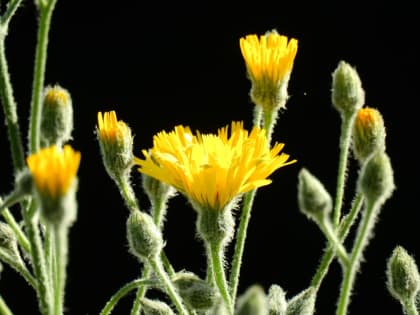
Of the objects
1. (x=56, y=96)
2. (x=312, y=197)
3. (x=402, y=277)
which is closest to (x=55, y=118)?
(x=56, y=96)

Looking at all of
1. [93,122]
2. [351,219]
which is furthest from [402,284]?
[93,122]

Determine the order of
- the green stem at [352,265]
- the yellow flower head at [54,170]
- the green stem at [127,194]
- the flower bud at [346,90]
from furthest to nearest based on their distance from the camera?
the flower bud at [346,90], the green stem at [127,194], the green stem at [352,265], the yellow flower head at [54,170]

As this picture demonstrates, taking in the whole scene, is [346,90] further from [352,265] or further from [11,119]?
[11,119]

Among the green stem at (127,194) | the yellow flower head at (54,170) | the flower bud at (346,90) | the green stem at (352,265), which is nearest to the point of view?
the yellow flower head at (54,170)

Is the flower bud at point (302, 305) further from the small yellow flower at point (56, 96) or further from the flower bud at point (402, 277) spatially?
the small yellow flower at point (56, 96)

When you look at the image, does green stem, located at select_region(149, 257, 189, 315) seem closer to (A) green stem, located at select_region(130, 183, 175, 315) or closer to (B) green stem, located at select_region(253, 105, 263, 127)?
(A) green stem, located at select_region(130, 183, 175, 315)

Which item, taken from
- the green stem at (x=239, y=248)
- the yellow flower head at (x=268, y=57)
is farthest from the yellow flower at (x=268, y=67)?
the green stem at (x=239, y=248)

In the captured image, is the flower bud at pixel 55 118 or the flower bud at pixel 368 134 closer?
the flower bud at pixel 55 118

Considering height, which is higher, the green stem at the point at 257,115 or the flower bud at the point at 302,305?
the green stem at the point at 257,115

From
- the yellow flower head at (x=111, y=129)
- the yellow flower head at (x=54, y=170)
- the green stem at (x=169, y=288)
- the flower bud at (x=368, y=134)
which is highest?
the yellow flower head at (x=111, y=129)
